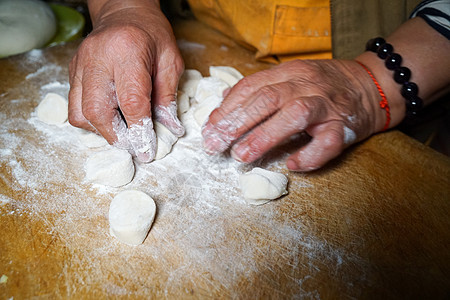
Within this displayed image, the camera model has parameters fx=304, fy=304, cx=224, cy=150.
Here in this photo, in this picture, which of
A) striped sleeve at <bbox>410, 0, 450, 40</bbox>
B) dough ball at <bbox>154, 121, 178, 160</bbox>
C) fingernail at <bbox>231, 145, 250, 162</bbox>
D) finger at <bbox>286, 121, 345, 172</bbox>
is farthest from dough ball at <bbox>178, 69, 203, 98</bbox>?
striped sleeve at <bbox>410, 0, 450, 40</bbox>

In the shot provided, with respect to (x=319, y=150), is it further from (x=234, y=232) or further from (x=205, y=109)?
(x=205, y=109)

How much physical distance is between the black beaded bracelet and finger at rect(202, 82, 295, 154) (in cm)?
49

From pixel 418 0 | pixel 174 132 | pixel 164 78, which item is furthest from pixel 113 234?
pixel 418 0

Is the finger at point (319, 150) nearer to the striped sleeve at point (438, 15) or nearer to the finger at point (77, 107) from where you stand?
the striped sleeve at point (438, 15)

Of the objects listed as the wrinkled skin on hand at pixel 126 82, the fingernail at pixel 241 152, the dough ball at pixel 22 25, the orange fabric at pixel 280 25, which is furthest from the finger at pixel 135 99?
the dough ball at pixel 22 25

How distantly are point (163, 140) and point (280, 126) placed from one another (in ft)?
1.50

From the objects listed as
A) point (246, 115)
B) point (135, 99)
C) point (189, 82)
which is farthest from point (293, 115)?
point (189, 82)

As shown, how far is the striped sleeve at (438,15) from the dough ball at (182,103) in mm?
1061

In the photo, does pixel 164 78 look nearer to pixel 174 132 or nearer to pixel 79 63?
pixel 174 132

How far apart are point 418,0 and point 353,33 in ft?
1.03

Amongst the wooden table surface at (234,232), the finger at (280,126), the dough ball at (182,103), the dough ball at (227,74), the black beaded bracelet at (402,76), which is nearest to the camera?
the wooden table surface at (234,232)

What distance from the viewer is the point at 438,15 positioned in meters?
1.20

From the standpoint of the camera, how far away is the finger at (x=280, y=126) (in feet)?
3.31

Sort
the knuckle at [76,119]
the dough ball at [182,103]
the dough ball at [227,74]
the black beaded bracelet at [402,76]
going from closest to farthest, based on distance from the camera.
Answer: the knuckle at [76,119] → the black beaded bracelet at [402,76] → the dough ball at [182,103] → the dough ball at [227,74]
